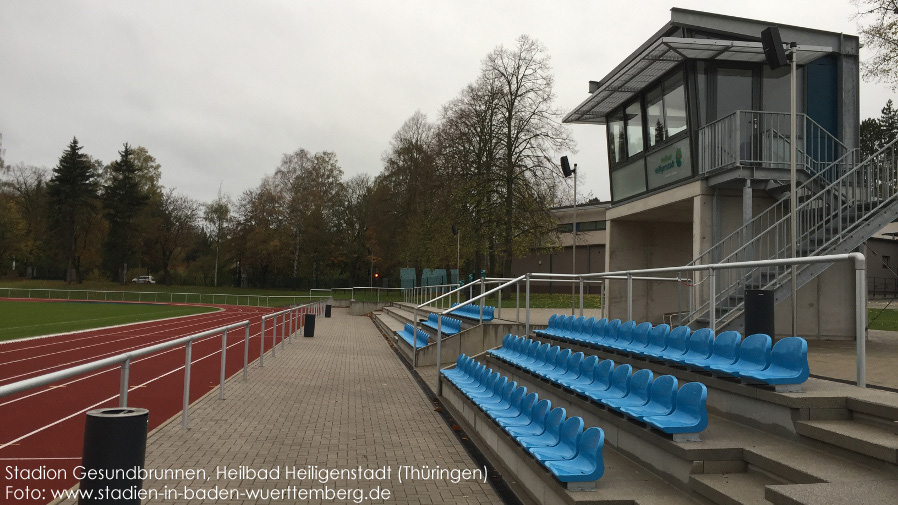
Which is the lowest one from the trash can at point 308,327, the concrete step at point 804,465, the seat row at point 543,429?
the trash can at point 308,327

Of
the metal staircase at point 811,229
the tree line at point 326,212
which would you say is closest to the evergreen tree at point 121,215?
the tree line at point 326,212

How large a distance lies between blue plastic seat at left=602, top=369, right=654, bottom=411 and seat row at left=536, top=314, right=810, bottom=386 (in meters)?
0.54

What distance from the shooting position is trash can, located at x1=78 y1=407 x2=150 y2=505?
12.3 ft

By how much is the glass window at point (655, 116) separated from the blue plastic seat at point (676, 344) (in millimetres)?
9325

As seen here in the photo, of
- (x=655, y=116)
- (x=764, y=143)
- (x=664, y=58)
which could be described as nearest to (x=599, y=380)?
(x=764, y=143)

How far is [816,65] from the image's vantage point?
45.5 feet

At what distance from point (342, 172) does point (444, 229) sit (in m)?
33.1

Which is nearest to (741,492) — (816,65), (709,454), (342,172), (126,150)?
(709,454)

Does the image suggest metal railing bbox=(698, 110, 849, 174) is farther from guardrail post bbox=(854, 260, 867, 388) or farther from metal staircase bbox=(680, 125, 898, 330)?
guardrail post bbox=(854, 260, 867, 388)

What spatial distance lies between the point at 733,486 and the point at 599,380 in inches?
103

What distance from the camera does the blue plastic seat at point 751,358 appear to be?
18.0 feet

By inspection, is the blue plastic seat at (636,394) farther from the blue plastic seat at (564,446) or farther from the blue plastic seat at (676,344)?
the blue plastic seat at (676,344)

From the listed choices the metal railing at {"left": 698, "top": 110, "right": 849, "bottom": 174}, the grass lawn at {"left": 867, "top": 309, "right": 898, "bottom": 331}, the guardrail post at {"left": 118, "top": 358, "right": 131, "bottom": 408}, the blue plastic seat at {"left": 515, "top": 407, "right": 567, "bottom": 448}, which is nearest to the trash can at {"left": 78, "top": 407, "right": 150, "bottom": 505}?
the guardrail post at {"left": 118, "top": 358, "right": 131, "bottom": 408}

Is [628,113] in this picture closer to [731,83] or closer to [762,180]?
[731,83]
